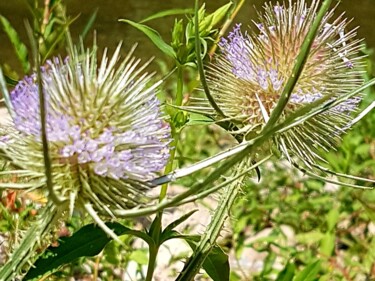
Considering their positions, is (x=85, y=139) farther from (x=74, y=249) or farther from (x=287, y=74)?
(x=287, y=74)

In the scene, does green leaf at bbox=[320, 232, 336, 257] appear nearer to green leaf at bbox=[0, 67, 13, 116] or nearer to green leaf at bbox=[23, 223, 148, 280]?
green leaf at bbox=[23, 223, 148, 280]

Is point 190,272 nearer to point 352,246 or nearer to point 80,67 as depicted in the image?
point 80,67

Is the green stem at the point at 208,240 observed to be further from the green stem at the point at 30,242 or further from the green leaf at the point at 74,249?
the green stem at the point at 30,242

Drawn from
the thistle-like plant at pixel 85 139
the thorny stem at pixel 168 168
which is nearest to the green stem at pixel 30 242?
the thistle-like plant at pixel 85 139

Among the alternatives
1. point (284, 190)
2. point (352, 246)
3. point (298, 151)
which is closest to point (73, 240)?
point (298, 151)

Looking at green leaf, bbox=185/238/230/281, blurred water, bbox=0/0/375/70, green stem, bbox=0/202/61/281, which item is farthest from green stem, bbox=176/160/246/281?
blurred water, bbox=0/0/375/70
